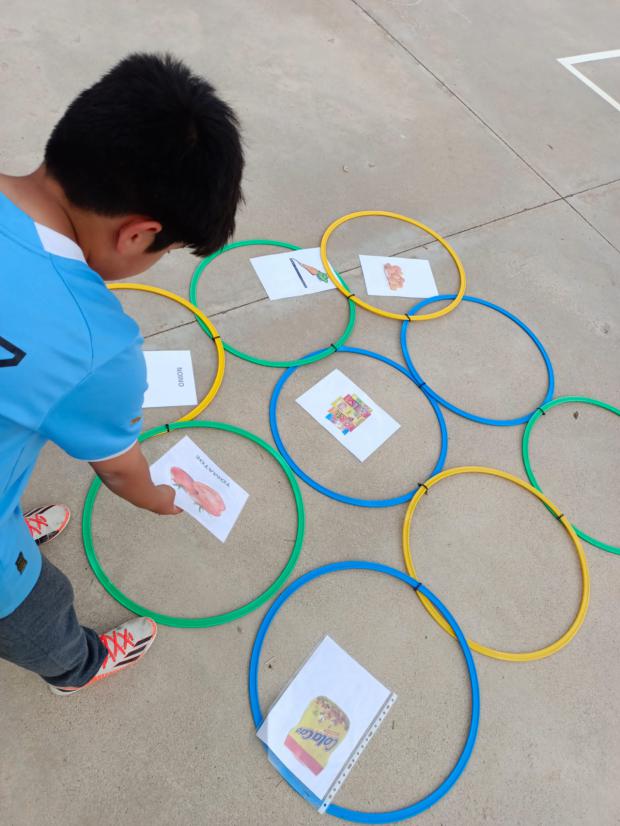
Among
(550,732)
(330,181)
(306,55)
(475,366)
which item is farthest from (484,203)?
(550,732)

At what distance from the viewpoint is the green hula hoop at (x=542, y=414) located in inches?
97.7

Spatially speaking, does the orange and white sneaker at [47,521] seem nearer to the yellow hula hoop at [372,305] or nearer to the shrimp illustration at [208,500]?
the shrimp illustration at [208,500]

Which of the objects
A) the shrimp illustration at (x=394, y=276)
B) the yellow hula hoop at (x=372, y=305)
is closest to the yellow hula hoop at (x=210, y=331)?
the yellow hula hoop at (x=372, y=305)

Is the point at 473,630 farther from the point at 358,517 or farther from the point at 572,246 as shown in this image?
the point at 572,246

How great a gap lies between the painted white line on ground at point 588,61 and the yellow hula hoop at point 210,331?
4.24m

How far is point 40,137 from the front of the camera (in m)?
3.14

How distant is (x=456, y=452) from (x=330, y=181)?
1.86 m

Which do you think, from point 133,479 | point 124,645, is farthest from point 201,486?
point 133,479

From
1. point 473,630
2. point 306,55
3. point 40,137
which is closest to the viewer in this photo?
point 473,630

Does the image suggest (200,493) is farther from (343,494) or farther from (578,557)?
(578,557)

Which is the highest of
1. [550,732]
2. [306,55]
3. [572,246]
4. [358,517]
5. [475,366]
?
[306,55]

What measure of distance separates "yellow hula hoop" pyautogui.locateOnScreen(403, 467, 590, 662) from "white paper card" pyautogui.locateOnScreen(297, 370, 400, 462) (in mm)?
299

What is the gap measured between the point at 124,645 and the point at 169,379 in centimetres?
108

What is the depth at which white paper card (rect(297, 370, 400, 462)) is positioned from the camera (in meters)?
2.52
